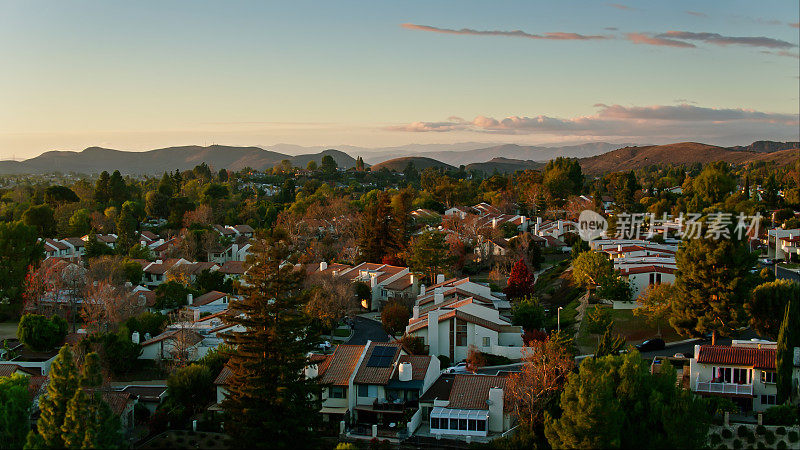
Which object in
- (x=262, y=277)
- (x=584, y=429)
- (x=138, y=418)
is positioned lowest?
(x=138, y=418)

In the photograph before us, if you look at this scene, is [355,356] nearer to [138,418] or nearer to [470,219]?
[138,418]

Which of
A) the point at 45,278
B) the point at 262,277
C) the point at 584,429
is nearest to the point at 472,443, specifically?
the point at 584,429

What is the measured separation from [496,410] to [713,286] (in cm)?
1116

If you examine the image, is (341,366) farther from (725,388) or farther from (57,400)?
(725,388)

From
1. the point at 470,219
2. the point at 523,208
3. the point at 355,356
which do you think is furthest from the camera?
the point at 523,208

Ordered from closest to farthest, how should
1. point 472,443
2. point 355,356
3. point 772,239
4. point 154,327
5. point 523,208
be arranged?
point 472,443 → point 355,356 → point 154,327 → point 772,239 → point 523,208

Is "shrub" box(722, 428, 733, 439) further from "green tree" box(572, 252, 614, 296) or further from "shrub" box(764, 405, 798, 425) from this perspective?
"green tree" box(572, 252, 614, 296)

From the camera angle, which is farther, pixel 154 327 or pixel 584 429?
pixel 154 327

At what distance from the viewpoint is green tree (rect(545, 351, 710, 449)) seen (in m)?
18.8

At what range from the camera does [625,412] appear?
19641mm

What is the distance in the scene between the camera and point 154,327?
112 feet

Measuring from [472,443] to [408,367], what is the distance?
375 cm

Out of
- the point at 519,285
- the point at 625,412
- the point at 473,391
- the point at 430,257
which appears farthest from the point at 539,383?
the point at 430,257

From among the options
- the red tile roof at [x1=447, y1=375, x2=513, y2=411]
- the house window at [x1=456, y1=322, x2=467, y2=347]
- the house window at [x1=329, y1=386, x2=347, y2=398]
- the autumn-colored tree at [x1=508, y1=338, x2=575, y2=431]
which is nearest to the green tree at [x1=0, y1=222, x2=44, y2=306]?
the house window at [x1=329, y1=386, x2=347, y2=398]
